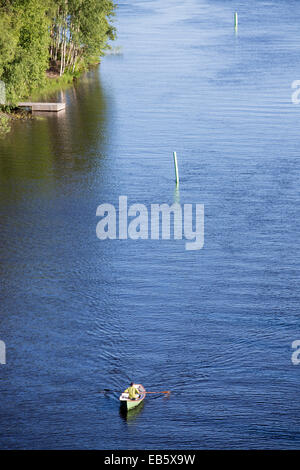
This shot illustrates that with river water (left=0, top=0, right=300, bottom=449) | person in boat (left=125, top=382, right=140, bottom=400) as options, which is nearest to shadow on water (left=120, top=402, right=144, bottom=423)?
river water (left=0, top=0, right=300, bottom=449)

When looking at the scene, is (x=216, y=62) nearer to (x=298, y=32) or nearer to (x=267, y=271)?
(x=298, y=32)

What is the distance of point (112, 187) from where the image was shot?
6619cm

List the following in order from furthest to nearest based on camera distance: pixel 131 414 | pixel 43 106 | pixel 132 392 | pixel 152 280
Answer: pixel 43 106
pixel 152 280
pixel 131 414
pixel 132 392

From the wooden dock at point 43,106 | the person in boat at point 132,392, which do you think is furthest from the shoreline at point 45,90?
the person in boat at point 132,392

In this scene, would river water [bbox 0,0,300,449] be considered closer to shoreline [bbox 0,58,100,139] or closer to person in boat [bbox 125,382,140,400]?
person in boat [bbox 125,382,140,400]

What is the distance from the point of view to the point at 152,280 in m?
49.6

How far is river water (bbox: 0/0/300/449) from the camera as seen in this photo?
3669cm

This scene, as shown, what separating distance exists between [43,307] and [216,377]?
1258cm

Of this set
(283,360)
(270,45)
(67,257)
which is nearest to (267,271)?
(283,360)

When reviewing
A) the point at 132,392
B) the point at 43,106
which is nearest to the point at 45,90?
the point at 43,106

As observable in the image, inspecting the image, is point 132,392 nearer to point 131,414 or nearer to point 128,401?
point 128,401

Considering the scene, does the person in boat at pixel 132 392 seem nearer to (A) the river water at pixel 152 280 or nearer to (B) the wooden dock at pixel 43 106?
(A) the river water at pixel 152 280

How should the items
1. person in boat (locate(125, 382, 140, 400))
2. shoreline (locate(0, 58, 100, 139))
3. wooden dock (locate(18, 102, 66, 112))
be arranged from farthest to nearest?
wooden dock (locate(18, 102, 66, 112))
shoreline (locate(0, 58, 100, 139))
person in boat (locate(125, 382, 140, 400))

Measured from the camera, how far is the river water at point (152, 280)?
36.7m
